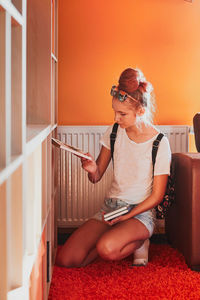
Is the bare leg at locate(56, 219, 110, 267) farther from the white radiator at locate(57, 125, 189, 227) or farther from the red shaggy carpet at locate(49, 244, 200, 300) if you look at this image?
the white radiator at locate(57, 125, 189, 227)

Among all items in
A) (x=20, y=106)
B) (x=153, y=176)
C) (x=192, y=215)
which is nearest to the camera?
(x=20, y=106)

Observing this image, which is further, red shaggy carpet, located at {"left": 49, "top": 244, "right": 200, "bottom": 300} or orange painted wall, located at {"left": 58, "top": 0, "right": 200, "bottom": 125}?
orange painted wall, located at {"left": 58, "top": 0, "right": 200, "bottom": 125}

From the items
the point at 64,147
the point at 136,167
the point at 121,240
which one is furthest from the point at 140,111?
the point at 121,240

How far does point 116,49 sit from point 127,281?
1614 mm

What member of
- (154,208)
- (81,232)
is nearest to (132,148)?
(154,208)

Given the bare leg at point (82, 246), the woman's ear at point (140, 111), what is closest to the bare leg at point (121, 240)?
the bare leg at point (82, 246)

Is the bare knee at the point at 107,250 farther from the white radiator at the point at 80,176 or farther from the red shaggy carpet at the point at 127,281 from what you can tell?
the white radiator at the point at 80,176

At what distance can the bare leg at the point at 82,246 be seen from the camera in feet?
8.34

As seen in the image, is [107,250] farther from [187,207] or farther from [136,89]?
[136,89]

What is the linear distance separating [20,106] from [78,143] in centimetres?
192

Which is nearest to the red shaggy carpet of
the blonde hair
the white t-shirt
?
the white t-shirt

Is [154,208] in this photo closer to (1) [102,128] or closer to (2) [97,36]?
(1) [102,128]

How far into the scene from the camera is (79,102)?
3.20 metres

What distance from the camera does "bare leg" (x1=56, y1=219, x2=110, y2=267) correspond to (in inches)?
100
